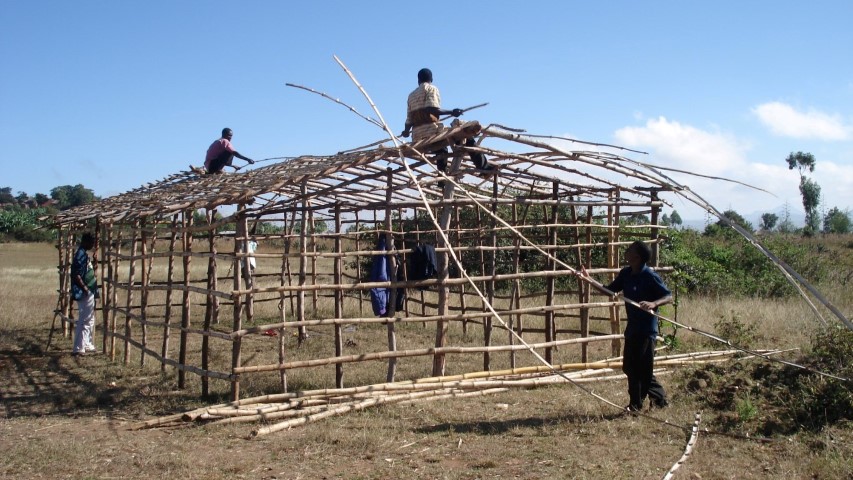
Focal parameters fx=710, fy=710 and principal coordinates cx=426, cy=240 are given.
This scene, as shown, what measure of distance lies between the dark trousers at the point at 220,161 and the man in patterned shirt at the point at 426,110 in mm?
4367

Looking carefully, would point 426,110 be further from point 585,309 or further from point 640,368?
point 640,368

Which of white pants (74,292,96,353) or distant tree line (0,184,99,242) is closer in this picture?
white pants (74,292,96,353)

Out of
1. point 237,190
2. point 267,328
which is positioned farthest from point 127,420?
point 237,190

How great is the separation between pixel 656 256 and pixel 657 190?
1.17 m

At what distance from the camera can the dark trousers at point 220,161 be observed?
11.0 metres

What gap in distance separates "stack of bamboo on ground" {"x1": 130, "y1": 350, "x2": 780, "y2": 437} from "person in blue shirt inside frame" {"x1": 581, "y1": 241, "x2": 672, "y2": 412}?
603 mm

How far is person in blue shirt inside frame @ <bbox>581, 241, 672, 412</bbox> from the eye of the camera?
5.85 meters

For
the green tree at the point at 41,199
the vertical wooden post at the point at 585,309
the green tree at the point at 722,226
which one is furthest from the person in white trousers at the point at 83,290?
the green tree at the point at 41,199

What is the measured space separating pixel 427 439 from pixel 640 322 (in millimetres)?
2004

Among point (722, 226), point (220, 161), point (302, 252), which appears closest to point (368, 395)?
point (302, 252)

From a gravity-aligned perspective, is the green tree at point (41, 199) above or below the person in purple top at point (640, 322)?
above

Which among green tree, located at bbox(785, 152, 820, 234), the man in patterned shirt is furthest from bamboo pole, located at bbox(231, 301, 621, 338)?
green tree, located at bbox(785, 152, 820, 234)

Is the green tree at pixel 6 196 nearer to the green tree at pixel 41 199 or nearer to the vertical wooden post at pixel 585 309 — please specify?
the green tree at pixel 41 199

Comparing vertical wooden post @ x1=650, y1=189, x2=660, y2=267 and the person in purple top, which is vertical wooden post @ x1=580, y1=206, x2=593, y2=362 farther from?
the person in purple top
